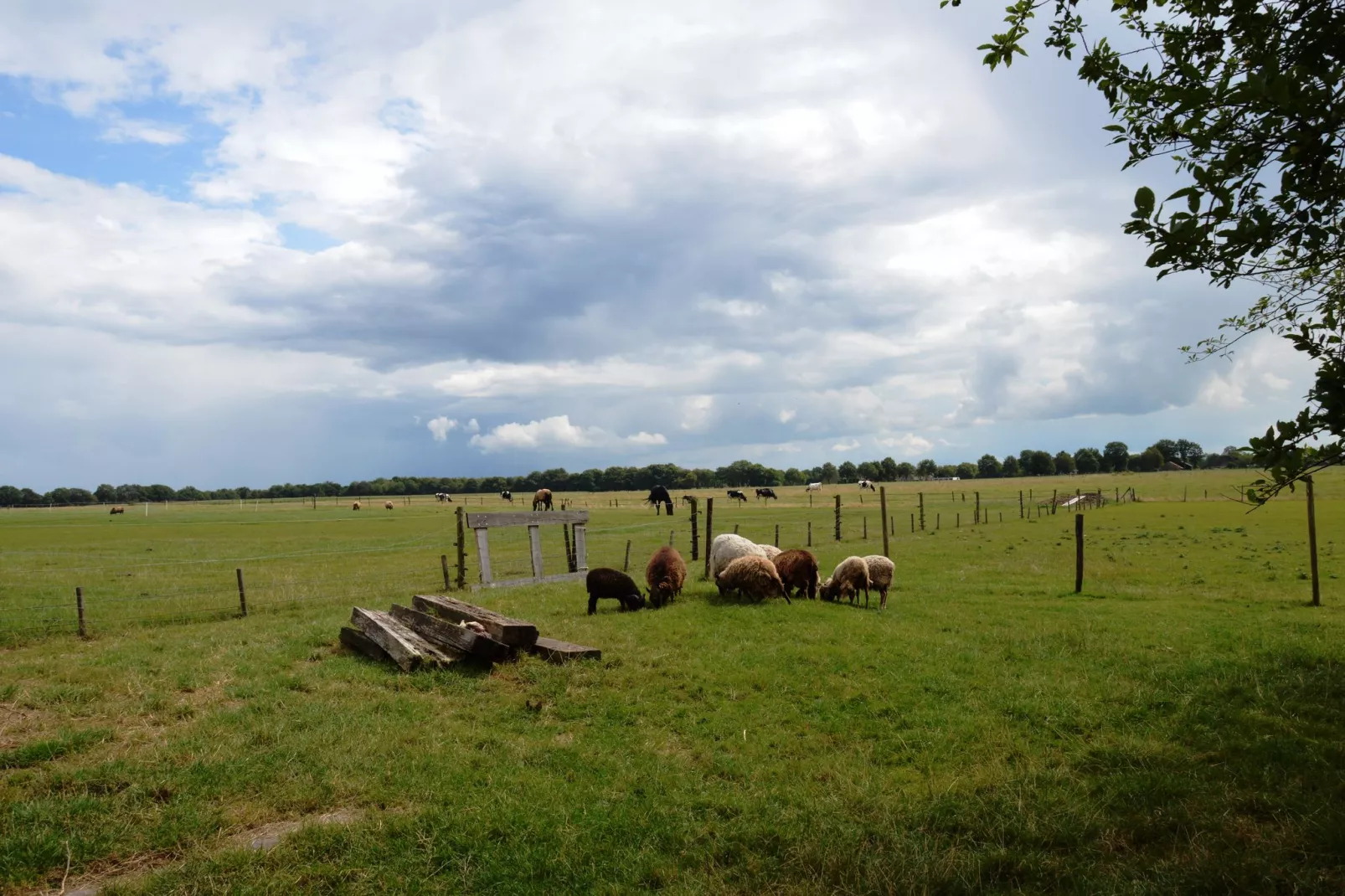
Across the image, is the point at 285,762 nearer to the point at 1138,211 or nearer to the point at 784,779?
the point at 784,779

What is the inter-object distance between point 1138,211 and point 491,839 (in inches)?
253

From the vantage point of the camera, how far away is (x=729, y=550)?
1973 cm

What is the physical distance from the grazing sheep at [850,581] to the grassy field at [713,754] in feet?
4.78

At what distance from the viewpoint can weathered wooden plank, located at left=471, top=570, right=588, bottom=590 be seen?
19.9 metres

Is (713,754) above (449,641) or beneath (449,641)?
beneath

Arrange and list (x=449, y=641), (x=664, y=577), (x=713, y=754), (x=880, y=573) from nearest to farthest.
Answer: (x=713, y=754), (x=449, y=641), (x=664, y=577), (x=880, y=573)

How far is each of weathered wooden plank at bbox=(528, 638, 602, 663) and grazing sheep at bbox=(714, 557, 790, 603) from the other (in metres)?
5.61

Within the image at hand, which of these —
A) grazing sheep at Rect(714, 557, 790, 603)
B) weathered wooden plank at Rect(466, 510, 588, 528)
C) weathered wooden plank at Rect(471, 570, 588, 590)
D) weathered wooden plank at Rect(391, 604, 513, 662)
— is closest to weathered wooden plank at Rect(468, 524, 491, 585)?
weathered wooden plank at Rect(471, 570, 588, 590)

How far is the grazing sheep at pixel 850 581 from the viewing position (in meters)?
17.2

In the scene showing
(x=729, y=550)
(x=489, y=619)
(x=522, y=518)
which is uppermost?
(x=522, y=518)

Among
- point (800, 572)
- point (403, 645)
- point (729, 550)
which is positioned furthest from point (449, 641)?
point (729, 550)

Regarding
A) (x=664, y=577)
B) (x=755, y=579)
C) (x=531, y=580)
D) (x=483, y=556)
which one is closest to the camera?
(x=755, y=579)

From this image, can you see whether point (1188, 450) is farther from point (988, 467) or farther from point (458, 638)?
point (458, 638)

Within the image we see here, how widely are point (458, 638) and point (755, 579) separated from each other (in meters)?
7.16
